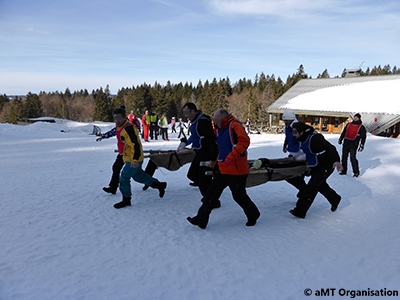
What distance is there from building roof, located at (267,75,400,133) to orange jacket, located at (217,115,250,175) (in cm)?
2706

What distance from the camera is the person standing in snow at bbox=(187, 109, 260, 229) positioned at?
4438 mm

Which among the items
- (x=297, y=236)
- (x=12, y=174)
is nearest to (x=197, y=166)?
(x=297, y=236)

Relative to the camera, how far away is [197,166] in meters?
6.13

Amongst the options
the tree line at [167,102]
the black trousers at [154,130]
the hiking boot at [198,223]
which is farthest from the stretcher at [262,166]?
the tree line at [167,102]

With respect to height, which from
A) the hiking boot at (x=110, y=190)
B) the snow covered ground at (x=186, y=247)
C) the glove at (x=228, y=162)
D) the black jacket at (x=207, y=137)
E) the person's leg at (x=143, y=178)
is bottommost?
the snow covered ground at (x=186, y=247)

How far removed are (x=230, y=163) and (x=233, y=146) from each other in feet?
0.97

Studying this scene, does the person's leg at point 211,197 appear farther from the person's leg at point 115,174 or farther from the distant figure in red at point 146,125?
the distant figure in red at point 146,125

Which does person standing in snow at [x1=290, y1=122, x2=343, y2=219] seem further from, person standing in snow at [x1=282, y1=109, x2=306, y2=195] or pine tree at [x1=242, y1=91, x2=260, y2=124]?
pine tree at [x1=242, y1=91, x2=260, y2=124]

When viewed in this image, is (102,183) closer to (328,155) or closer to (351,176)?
(328,155)

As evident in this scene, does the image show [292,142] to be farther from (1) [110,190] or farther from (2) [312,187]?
(1) [110,190]

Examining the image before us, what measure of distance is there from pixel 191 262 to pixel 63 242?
192 centimetres

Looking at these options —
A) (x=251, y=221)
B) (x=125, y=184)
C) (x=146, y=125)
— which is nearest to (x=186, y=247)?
(x=251, y=221)

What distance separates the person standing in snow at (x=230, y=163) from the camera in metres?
4.44

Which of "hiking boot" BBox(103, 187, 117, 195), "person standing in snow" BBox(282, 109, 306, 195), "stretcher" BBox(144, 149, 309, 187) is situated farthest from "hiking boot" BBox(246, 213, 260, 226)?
"hiking boot" BBox(103, 187, 117, 195)
